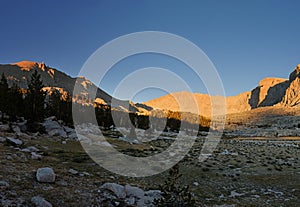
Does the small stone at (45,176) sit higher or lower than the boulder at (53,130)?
lower

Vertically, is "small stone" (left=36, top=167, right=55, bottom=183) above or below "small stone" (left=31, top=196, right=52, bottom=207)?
above

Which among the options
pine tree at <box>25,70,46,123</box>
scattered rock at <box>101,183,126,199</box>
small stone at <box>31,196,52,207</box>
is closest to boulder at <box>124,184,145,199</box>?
scattered rock at <box>101,183,126,199</box>

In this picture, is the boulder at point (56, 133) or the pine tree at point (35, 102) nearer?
the boulder at point (56, 133)

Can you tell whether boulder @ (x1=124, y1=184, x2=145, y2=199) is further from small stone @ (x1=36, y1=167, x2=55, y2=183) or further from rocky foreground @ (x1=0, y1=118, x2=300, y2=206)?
small stone @ (x1=36, y1=167, x2=55, y2=183)

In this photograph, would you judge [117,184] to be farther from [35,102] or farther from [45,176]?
[35,102]

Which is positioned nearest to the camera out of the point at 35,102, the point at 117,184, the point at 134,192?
the point at 134,192

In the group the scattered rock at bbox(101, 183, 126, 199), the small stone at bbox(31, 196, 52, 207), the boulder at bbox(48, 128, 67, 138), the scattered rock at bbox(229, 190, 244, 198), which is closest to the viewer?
the small stone at bbox(31, 196, 52, 207)

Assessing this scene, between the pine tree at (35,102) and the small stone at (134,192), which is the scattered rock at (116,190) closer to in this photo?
the small stone at (134,192)

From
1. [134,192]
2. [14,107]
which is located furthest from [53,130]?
[134,192]

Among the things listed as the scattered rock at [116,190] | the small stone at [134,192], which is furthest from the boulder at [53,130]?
the small stone at [134,192]

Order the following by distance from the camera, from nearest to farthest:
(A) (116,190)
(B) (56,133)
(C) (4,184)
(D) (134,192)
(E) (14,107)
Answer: (C) (4,184) < (A) (116,190) < (D) (134,192) < (B) (56,133) < (E) (14,107)

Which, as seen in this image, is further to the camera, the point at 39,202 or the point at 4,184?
the point at 4,184

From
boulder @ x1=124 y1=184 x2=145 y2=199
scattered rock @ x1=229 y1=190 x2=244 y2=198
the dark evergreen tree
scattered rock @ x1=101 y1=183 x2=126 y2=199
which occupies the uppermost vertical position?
the dark evergreen tree

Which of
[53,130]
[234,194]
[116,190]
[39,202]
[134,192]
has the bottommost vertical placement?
[234,194]
